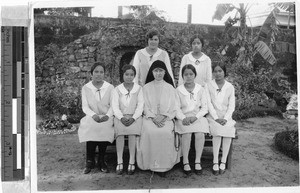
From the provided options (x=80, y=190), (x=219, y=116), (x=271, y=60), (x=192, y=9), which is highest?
(x=192, y=9)

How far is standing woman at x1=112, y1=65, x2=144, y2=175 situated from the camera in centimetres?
346

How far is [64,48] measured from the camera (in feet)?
11.6

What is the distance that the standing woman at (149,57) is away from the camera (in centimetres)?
354

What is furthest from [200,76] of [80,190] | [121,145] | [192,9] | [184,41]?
[80,190]

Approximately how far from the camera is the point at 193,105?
3537 millimetres

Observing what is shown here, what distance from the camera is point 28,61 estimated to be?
11.4ft

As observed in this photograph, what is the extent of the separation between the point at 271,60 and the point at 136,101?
142 cm

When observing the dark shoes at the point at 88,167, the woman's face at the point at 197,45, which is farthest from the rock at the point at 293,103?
the dark shoes at the point at 88,167

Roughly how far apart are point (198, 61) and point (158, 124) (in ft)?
2.46

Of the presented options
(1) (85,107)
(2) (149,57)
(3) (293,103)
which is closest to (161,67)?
(2) (149,57)

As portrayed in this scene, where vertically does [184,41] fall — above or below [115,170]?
above

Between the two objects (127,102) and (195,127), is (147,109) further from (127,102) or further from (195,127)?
(195,127)

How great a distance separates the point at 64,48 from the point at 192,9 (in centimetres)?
131

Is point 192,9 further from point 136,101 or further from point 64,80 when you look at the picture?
point 64,80
